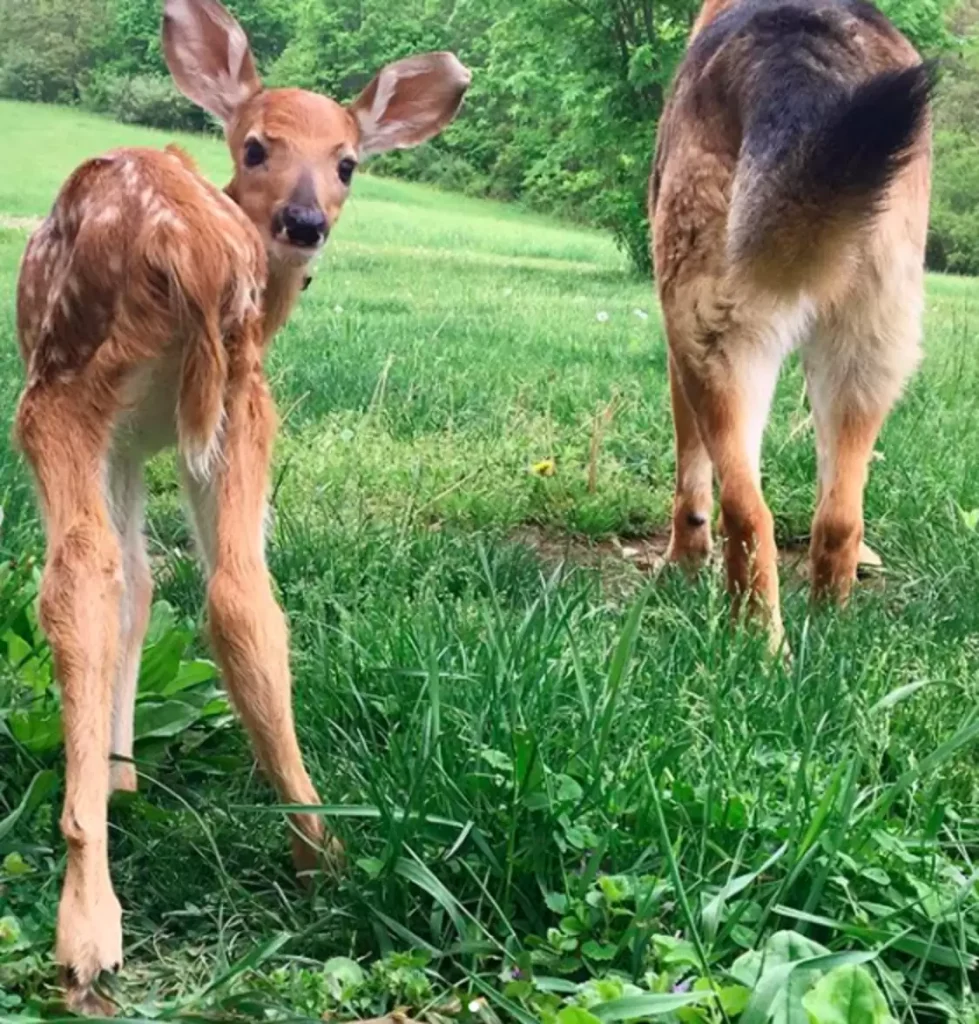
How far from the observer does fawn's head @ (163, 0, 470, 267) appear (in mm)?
2443

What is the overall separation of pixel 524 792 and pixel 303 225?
1.17m

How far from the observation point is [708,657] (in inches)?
91.7

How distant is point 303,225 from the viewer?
7.82 ft

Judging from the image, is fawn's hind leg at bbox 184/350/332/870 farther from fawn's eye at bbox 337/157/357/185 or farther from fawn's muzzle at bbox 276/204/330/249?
fawn's eye at bbox 337/157/357/185

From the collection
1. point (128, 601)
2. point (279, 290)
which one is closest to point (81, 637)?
point (128, 601)

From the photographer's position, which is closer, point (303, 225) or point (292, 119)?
point (303, 225)

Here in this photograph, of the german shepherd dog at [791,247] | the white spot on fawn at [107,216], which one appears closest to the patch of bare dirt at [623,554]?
the german shepherd dog at [791,247]

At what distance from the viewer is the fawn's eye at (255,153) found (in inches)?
99.0

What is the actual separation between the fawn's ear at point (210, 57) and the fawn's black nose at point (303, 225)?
1.43 ft

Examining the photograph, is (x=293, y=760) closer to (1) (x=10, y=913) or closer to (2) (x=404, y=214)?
(1) (x=10, y=913)

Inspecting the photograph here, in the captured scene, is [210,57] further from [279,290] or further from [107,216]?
[107,216]

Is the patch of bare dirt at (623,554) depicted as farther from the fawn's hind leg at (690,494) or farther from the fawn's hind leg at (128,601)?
the fawn's hind leg at (128,601)

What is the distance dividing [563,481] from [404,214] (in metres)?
3.65

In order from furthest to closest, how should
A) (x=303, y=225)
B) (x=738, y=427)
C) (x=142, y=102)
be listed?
(x=142, y=102)
(x=738, y=427)
(x=303, y=225)
